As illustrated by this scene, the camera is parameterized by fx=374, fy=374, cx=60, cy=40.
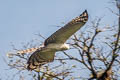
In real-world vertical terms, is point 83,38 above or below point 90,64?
above

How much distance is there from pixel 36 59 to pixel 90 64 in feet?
6.00

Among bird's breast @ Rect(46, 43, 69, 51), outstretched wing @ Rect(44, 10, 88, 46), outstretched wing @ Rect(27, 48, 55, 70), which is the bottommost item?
outstretched wing @ Rect(27, 48, 55, 70)

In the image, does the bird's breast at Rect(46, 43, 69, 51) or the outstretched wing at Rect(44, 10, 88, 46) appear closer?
the outstretched wing at Rect(44, 10, 88, 46)

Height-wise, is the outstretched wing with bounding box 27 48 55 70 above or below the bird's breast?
below

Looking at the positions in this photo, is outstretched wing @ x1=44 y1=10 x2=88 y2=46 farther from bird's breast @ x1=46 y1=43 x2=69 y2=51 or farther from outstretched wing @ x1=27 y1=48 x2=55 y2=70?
outstretched wing @ x1=27 y1=48 x2=55 y2=70

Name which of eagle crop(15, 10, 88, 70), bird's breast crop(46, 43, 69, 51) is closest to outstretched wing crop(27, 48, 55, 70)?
eagle crop(15, 10, 88, 70)

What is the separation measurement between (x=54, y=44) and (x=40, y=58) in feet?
3.15

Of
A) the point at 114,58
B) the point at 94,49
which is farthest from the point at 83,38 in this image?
the point at 114,58

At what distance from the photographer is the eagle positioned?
35.9ft

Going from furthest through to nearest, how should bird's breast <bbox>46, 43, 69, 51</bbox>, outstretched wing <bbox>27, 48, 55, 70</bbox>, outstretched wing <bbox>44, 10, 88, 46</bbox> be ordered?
outstretched wing <bbox>27, 48, 55, 70</bbox> → bird's breast <bbox>46, 43, 69, 51</bbox> → outstretched wing <bbox>44, 10, 88, 46</bbox>

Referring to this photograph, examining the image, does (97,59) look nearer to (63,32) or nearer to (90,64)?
(90,64)

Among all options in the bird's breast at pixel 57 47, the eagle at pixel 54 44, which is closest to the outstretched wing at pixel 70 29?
the eagle at pixel 54 44

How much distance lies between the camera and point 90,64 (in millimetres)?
11508

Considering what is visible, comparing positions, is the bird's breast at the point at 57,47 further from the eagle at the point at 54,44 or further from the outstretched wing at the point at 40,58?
the outstretched wing at the point at 40,58
